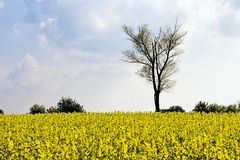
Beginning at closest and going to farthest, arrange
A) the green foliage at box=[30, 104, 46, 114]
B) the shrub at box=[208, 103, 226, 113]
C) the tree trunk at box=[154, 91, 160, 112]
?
1. the shrub at box=[208, 103, 226, 113]
2. the green foliage at box=[30, 104, 46, 114]
3. the tree trunk at box=[154, 91, 160, 112]

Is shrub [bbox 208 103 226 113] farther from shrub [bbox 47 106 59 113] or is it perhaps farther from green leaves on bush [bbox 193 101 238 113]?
shrub [bbox 47 106 59 113]

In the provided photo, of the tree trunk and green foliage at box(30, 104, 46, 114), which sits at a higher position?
the tree trunk

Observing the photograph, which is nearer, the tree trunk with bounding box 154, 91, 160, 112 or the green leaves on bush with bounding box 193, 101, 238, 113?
the green leaves on bush with bounding box 193, 101, 238, 113

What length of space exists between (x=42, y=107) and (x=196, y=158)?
3067 centimetres

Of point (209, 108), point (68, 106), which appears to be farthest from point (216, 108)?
point (68, 106)

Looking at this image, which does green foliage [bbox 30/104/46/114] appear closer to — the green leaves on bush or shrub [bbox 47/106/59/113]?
shrub [bbox 47/106/59/113]

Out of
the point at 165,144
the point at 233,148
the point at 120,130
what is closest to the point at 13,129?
the point at 120,130

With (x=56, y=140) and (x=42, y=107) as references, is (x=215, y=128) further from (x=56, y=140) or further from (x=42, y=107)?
(x=42, y=107)

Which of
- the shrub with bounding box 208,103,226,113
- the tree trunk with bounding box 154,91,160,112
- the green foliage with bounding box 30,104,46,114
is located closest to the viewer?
the shrub with bounding box 208,103,226,113

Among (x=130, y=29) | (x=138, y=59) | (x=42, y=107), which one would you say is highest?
(x=130, y=29)

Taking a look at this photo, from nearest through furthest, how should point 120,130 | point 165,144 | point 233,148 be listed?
point 233,148, point 165,144, point 120,130

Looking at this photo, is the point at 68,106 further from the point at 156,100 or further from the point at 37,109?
the point at 156,100

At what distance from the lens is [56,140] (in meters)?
17.0

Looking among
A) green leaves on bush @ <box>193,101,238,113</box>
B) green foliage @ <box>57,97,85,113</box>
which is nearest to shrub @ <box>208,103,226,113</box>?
green leaves on bush @ <box>193,101,238,113</box>
